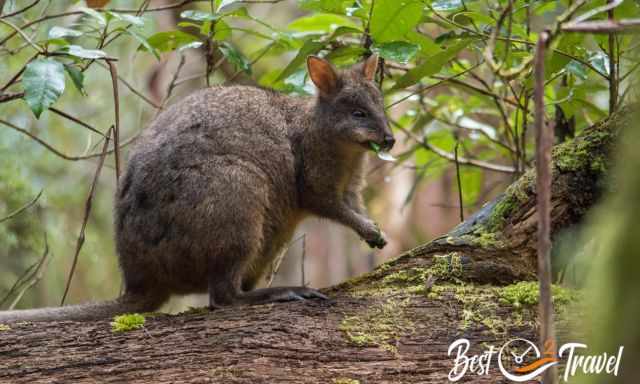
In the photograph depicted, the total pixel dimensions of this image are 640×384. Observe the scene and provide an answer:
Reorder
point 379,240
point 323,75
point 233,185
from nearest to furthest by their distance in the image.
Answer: point 233,185, point 379,240, point 323,75

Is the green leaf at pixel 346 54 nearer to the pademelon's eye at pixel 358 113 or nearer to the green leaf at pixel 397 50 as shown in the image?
the pademelon's eye at pixel 358 113

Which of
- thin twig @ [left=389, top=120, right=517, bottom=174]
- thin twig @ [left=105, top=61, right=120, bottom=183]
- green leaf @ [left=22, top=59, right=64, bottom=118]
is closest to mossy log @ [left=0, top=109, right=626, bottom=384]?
green leaf @ [left=22, top=59, right=64, bottom=118]

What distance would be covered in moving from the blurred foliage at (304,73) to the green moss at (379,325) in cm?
158

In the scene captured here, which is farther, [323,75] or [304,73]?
[323,75]

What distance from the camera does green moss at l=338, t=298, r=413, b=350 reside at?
4.41 meters

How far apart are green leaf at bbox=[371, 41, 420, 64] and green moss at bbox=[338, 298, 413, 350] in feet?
5.50

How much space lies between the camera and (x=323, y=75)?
6.35m

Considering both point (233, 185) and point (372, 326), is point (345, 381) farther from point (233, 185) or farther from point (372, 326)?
point (233, 185)

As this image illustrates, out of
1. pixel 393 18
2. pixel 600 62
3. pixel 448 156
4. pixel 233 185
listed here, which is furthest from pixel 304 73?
pixel 600 62

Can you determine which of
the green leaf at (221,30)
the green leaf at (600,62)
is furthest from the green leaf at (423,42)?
the green leaf at (221,30)

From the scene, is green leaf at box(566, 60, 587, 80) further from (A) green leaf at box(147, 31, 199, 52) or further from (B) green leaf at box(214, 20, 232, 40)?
(A) green leaf at box(147, 31, 199, 52)

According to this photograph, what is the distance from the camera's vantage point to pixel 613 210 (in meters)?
1.73

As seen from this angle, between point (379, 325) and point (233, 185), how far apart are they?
1.56 m

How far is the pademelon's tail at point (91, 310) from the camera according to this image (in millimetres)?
4918
